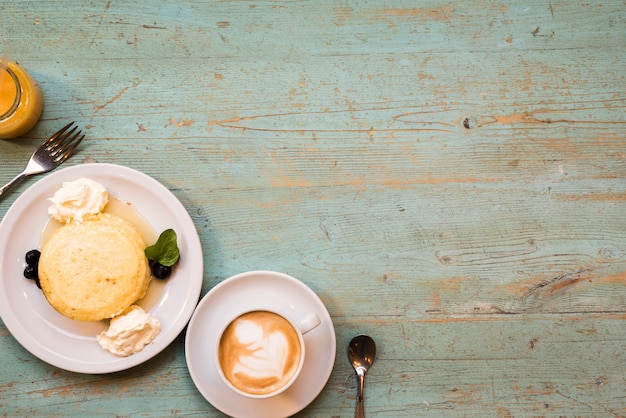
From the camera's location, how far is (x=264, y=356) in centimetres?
142

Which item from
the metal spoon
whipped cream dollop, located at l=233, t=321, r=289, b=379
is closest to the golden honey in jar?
whipped cream dollop, located at l=233, t=321, r=289, b=379

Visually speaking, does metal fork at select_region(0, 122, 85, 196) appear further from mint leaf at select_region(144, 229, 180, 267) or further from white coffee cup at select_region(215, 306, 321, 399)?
white coffee cup at select_region(215, 306, 321, 399)

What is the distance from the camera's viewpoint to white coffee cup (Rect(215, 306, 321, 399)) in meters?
1.41

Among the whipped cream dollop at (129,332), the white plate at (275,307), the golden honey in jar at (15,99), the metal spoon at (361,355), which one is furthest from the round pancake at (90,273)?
the metal spoon at (361,355)

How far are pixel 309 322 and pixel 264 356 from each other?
14 centimetres

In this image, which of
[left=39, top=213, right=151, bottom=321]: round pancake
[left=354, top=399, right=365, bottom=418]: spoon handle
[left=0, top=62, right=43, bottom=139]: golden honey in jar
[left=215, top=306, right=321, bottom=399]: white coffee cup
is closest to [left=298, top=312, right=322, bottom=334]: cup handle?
[left=215, top=306, right=321, bottom=399]: white coffee cup

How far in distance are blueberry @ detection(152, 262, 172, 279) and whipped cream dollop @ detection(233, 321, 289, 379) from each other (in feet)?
0.89

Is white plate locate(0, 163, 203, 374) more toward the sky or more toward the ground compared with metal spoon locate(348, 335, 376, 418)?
more toward the sky

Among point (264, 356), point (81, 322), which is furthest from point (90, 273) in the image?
point (264, 356)

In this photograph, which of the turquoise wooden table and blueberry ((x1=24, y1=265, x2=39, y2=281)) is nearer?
blueberry ((x1=24, y1=265, x2=39, y2=281))

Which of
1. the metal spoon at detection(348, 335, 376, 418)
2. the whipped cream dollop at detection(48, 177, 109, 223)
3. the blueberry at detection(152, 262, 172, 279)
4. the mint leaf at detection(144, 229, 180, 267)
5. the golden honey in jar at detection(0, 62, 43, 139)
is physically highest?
the golden honey in jar at detection(0, 62, 43, 139)

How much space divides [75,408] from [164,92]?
901mm

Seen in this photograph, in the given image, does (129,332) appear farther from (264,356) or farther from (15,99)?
(15,99)

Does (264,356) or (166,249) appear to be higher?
(166,249)
